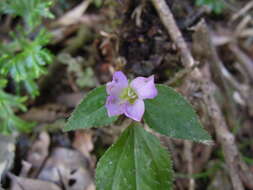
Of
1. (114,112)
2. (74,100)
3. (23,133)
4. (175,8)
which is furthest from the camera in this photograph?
(74,100)

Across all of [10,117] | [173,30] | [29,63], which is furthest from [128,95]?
Result: [10,117]

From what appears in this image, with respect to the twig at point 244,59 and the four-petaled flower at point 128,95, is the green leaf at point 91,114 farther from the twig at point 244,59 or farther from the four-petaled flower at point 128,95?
the twig at point 244,59

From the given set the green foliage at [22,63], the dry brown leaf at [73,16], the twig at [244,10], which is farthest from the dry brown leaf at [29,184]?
the twig at [244,10]

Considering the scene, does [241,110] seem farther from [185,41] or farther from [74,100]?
[74,100]

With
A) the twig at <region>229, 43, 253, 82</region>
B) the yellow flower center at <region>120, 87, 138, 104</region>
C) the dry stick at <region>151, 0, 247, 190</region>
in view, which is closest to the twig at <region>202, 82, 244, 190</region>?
the dry stick at <region>151, 0, 247, 190</region>

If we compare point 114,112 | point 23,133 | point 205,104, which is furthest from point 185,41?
point 23,133
